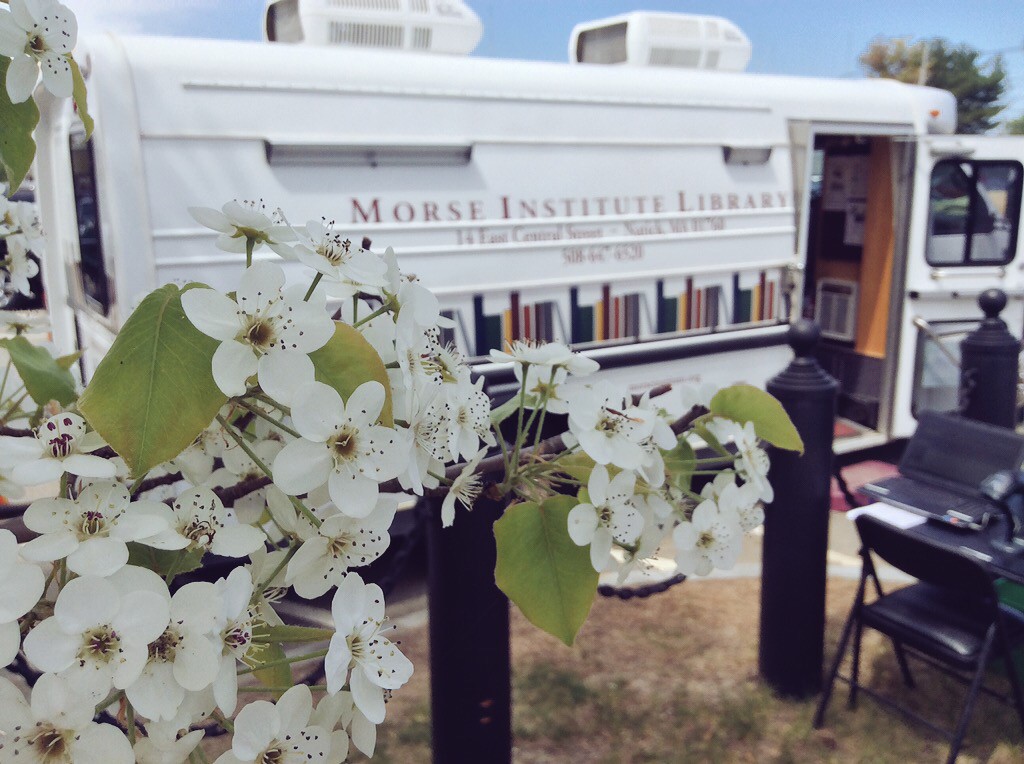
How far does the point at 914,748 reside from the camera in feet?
10.9

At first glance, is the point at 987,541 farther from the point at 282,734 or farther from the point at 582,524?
the point at 282,734

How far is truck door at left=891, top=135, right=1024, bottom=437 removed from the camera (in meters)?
6.02

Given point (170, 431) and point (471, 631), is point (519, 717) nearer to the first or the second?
point (471, 631)

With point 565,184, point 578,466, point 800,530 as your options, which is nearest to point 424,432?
point 578,466

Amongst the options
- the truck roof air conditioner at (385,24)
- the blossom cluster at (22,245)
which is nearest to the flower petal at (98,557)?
the blossom cluster at (22,245)

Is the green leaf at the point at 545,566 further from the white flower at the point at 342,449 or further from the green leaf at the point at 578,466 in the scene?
the white flower at the point at 342,449

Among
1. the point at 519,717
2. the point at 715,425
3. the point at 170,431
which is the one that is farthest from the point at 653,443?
the point at 519,717

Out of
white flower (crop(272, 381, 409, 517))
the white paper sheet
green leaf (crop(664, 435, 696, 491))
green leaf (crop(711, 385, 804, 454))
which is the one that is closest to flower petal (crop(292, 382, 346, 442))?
white flower (crop(272, 381, 409, 517))

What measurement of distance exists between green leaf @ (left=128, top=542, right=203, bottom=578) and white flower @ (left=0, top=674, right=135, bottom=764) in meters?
0.14

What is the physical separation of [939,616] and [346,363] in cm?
325

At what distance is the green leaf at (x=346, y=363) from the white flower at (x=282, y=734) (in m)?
0.23

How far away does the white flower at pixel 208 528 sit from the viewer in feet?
2.34

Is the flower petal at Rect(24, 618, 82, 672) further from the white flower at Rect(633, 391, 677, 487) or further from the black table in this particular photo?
the black table

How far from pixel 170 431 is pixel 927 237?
6.30m
